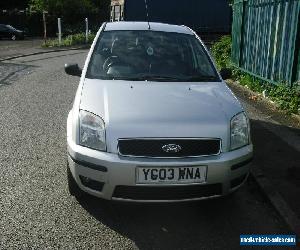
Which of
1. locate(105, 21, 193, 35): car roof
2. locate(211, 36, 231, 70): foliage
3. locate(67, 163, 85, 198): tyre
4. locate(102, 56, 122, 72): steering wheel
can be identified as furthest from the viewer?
locate(211, 36, 231, 70): foliage

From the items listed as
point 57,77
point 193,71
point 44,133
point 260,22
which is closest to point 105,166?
point 193,71

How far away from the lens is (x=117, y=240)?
3338 mm

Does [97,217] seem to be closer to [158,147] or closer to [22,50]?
[158,147]

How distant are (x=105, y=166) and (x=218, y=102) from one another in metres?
1.27

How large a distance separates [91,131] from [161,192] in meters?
0.78

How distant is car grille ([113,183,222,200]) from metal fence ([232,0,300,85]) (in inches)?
187

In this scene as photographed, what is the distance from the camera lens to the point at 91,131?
3.41 m

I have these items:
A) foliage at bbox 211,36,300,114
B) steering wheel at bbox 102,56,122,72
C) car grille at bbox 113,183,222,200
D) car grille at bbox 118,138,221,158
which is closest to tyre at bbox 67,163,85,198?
car grille at bbox 113,183,222,200

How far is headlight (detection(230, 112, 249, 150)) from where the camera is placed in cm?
353

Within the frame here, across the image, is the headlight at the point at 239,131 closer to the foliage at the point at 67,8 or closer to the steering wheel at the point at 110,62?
the steering wheel at the point at 110,62

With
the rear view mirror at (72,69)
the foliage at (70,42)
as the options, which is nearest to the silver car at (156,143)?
the rear view mirror at (72,69)

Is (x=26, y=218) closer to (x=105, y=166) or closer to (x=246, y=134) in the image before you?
(x=105, y=166)

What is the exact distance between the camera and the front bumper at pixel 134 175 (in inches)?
127

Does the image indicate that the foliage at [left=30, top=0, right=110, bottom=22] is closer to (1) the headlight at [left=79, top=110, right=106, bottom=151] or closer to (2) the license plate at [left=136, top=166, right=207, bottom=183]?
(1) the headlight at [left=79, top=110, right=106, bottom=151]
